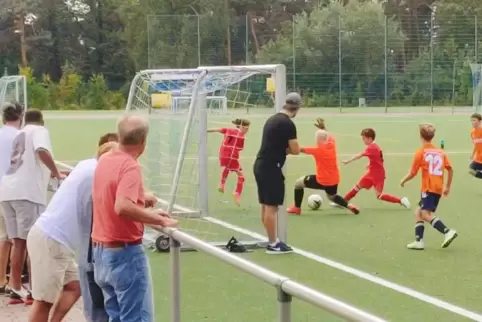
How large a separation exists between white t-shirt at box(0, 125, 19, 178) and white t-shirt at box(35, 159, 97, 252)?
2314mm

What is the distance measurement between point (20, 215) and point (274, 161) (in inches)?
146

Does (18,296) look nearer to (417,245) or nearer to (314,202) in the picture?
(417,245)

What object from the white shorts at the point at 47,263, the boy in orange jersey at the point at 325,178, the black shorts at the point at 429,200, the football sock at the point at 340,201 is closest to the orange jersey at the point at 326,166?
the boy in orange jersey at the point at 325,178

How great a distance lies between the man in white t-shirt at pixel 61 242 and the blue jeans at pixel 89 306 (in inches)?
0.6

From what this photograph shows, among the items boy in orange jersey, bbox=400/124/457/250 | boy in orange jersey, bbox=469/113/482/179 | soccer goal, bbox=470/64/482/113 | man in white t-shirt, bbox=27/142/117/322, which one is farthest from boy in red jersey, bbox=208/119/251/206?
soccer goal, bbox=470/64/482/113

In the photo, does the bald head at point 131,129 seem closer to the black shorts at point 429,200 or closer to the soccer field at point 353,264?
the soccer field at point 353,264

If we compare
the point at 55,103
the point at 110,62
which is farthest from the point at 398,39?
the point at 110,62

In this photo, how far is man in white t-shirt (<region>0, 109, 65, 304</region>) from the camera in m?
8.23

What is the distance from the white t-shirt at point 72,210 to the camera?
6.13 metres

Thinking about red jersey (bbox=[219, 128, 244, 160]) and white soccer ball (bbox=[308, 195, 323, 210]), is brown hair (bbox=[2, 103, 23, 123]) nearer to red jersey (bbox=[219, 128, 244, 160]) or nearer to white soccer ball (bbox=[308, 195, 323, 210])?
red jersey (bbox=[219, 128, 244, 160])

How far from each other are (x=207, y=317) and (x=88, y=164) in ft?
7.86

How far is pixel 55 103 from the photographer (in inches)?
2437

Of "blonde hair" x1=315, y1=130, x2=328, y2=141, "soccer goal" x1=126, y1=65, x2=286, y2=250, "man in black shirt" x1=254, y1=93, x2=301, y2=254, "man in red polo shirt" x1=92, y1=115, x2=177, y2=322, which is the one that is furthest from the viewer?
"blonde hair" x1=315, y1=130, x2=328, y2=141

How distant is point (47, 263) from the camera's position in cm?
649
